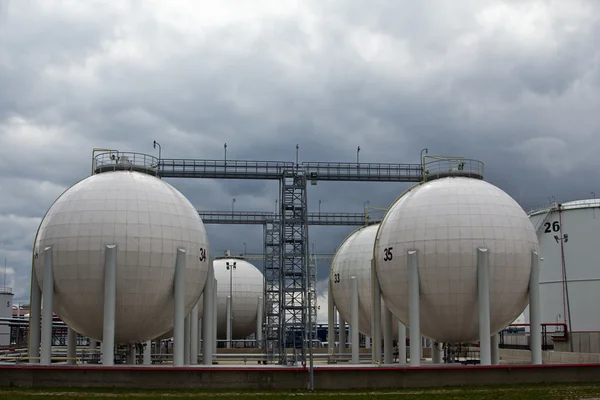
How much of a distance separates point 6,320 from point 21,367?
165ft

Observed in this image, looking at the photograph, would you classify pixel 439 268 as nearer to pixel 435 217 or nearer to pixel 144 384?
pixel 435 217

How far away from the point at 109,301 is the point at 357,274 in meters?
20.5

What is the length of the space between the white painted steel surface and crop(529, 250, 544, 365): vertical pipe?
1361 inches

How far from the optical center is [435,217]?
112 ft

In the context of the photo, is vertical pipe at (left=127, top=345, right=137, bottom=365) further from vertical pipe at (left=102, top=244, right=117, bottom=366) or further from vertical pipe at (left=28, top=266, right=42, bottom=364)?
vertical pipe at (left=28, top=266, right=42, bottom=364)

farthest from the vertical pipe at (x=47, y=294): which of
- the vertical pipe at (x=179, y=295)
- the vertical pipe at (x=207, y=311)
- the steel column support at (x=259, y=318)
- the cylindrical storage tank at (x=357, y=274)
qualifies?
the steel column support at (x=259, y=318)

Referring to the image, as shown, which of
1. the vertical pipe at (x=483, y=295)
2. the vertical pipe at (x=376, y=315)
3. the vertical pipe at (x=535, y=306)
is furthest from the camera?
the vertical pipe at (x=376, y=315)

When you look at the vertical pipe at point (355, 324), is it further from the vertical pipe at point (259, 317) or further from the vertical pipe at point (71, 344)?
the vertical pipe at point (259, 317)

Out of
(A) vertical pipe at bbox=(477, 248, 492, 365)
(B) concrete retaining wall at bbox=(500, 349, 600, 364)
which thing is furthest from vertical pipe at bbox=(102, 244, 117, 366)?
(B) concrete retaining wall at bbox=(500, 349, 600, 364)

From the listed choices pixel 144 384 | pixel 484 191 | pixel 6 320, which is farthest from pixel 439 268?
pixel 6 320

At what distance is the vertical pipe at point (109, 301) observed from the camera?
31359mm

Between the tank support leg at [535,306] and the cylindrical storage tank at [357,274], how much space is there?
43.3 feet

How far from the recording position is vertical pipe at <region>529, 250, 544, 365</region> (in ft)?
112

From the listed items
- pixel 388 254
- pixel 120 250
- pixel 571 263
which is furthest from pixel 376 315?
pixel 571 263
